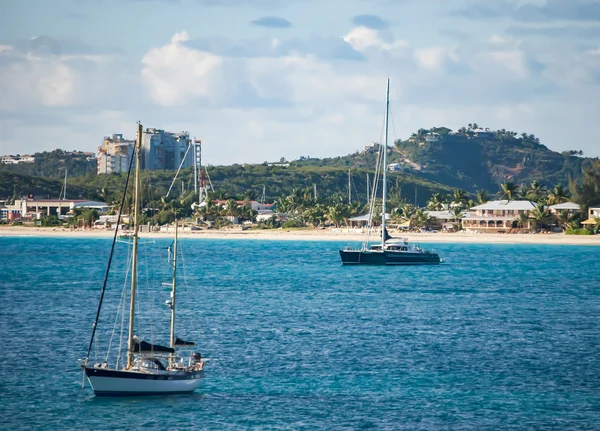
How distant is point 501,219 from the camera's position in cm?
19100

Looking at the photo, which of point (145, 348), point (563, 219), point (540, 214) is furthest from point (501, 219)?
point (145, 348)

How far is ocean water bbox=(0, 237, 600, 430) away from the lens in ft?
128

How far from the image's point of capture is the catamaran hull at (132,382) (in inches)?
1547

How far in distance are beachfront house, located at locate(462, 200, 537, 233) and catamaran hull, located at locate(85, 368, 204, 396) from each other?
153 meters

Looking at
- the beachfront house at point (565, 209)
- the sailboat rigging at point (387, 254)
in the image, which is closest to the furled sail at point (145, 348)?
the sailboat rigging at point (387, 254)

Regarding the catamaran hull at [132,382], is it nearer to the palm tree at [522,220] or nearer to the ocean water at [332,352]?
the ocean water at [332,352]

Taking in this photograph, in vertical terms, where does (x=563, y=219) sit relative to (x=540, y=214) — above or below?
below

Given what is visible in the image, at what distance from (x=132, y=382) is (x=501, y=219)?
518ft

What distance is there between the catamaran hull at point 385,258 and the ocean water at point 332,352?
13056 mm

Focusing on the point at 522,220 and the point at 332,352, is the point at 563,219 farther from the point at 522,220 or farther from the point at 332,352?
the point at 332,352

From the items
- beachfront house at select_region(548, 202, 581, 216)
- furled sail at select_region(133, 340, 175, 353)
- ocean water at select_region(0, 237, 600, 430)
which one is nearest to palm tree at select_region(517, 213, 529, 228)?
beachfront house at select_region(548, 202, 581, 216)

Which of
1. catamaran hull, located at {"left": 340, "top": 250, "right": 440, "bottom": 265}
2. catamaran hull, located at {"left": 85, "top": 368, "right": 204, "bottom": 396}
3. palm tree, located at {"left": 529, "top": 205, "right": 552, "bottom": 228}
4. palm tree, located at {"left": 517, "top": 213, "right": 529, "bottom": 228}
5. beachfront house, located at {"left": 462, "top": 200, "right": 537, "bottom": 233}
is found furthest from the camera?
beachfront house, located at {"left": 462, "top": 200, "right": 537, "bottom": 233}

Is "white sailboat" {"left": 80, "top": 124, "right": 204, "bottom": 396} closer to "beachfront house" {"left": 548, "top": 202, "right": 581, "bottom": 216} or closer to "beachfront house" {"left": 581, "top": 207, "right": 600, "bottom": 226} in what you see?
"beachfront house" {"left": 581, "top": 207, "right": 600, "bottom": 226}

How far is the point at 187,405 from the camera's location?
4000 cm
